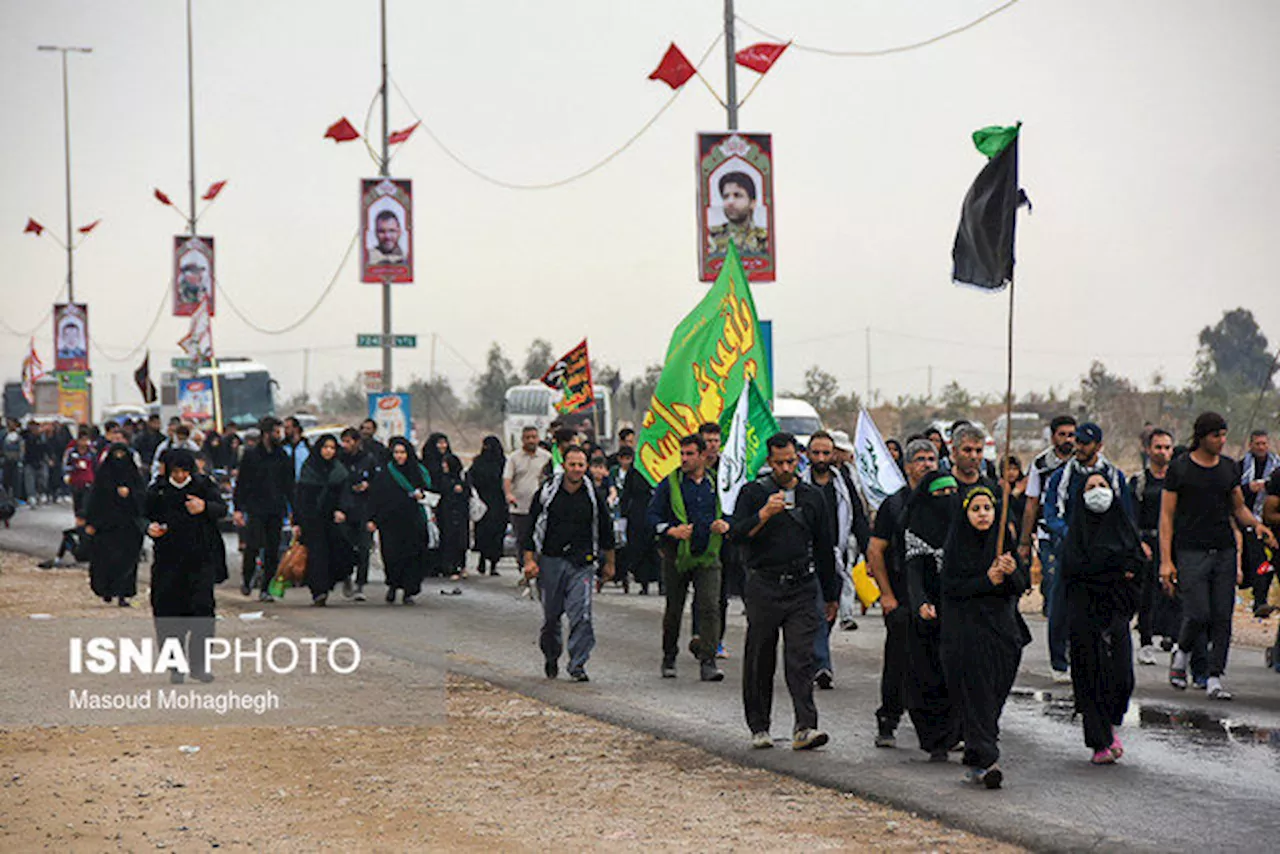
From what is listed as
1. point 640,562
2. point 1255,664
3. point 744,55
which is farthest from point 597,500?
point 744,55

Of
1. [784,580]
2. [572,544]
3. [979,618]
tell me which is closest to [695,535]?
[572,544]

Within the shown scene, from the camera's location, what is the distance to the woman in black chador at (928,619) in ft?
32.8

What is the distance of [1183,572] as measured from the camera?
497 inches

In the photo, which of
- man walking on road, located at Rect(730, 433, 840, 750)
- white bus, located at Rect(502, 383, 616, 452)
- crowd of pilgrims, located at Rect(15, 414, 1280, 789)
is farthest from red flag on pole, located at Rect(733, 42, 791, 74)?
white bus, located at Rect(502, 383, 616, 452)

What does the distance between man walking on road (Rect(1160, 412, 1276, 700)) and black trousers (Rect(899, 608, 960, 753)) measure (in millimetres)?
2886

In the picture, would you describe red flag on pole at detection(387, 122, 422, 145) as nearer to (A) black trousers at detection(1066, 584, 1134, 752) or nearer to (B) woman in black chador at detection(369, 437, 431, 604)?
(B) woman in black chador at detection(369, 437, 431, 604)

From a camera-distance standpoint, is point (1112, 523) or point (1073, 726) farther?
point (1073, 726)

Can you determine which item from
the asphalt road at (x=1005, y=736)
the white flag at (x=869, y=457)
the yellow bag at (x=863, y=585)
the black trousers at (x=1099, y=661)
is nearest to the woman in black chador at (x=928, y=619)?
the asphalt road at (x=1005, y=736)

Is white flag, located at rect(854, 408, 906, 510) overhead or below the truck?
below

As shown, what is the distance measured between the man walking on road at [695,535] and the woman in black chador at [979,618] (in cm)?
406

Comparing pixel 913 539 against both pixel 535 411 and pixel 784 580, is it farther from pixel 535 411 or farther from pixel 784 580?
pixel 535 411

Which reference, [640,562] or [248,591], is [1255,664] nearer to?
[640,562]

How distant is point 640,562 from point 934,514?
1177cm

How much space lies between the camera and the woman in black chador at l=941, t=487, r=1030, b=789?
9.40 metres
